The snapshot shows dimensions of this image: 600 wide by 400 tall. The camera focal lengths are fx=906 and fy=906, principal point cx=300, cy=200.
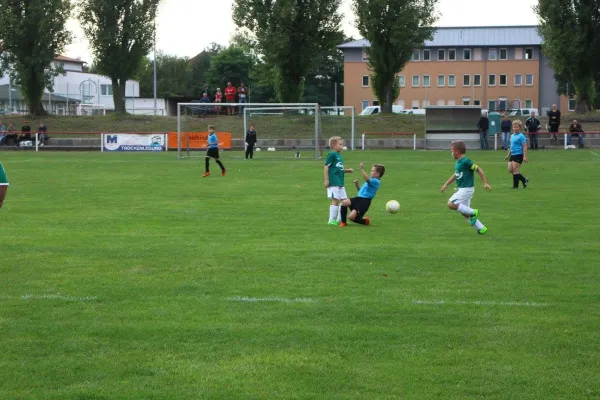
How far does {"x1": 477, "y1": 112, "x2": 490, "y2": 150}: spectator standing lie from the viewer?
47531mm

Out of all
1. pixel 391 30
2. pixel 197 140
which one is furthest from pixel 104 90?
pixel 197 140

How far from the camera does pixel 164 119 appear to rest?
59.5 m

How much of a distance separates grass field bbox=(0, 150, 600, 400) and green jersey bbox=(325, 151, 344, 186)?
A: 86 centimetres

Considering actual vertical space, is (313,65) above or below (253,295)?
above

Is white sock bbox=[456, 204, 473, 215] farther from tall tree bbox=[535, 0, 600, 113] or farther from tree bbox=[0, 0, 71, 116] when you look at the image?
tree bbox=[0, 0, 71, 116]

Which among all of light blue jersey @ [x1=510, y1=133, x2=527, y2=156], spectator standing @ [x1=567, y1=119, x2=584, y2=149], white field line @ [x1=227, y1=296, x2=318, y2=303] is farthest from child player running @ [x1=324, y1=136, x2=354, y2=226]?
spectator standing @ [x1=567, y1=119, x2=584, y2=149]

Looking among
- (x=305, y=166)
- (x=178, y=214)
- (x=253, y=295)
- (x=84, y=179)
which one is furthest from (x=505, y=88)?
(x=253, y=295)

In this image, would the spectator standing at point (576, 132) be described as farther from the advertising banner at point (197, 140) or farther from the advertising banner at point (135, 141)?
the advertising banner at point (135, 141)

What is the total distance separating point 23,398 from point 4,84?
98911 millimetres

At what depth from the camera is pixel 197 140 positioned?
4653 cm

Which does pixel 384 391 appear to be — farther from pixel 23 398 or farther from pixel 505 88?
pixel 505 88

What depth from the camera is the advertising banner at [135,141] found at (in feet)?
161

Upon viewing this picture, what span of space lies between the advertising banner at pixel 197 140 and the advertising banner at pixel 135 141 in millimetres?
515

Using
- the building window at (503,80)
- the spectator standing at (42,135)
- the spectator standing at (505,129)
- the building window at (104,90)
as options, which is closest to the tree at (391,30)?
the spectator standing at (505,129)
